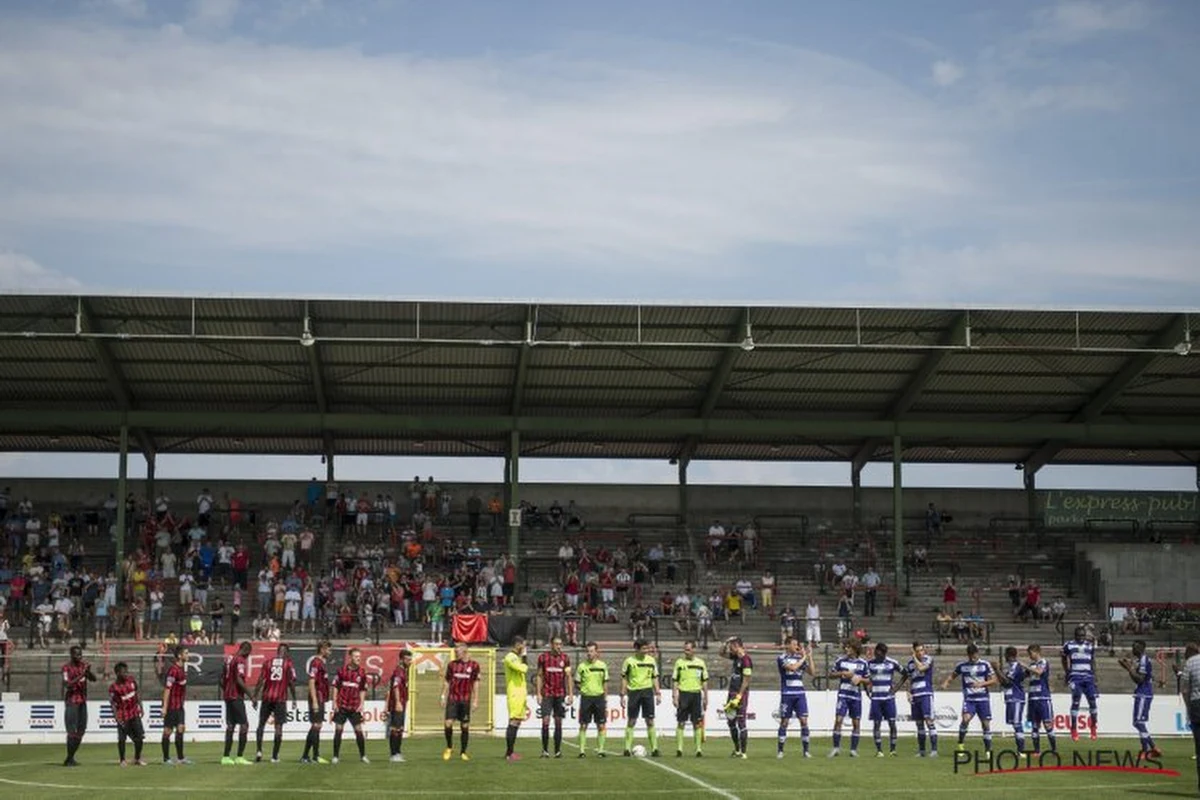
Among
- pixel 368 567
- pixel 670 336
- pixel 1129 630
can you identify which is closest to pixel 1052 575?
pixel 1129 630

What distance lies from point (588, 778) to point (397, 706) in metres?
5.42

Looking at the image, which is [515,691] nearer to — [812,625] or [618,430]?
[812,625]

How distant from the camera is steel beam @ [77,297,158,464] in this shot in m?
43.9

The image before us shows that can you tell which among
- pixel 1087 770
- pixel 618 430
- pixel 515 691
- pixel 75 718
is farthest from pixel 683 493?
pixel 1087 770

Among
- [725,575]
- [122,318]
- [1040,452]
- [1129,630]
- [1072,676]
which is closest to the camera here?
[1072,676]

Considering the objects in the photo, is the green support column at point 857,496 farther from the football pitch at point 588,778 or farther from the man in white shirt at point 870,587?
the football pitch at point 588,778

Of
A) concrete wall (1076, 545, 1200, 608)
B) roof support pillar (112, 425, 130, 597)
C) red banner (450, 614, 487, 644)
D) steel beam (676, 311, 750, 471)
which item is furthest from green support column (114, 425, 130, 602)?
concrete wall (1076, 545, 1200, 608)

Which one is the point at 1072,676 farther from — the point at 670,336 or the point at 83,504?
the point at 83,504

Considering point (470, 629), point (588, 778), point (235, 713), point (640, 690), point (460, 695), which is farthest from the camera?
point (470, 629)

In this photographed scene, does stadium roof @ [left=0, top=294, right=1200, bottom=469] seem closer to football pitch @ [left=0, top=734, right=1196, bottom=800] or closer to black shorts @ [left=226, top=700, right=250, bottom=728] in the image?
black shorts @ [left=226, top=700, right=250, bottom=728]

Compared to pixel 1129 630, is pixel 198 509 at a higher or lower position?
higher

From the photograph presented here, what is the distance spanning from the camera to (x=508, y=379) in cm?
4941

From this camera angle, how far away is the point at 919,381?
49125mm

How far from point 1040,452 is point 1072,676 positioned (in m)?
26.8
